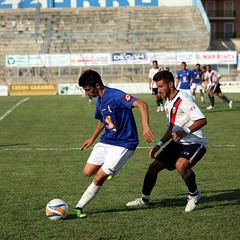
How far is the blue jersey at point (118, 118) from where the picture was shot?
7293mm

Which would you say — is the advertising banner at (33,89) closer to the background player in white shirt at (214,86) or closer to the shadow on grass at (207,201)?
the background player in white shirt at (214,86)

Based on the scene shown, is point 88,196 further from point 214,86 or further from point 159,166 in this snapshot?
point 214,86

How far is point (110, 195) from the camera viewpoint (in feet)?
28.5

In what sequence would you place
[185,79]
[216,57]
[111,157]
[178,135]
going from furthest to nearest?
[216,57] → [185,79] → [178,135] → [111,157]

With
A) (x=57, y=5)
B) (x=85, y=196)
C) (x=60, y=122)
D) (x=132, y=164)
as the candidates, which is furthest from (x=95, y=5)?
Answer: (x=85, y=196)

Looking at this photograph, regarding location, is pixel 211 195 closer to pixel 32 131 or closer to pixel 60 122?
pixel 32 131

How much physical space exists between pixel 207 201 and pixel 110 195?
1337mm

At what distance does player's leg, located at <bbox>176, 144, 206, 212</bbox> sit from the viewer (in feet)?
25.0

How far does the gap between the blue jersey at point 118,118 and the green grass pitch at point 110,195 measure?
0.89 meters

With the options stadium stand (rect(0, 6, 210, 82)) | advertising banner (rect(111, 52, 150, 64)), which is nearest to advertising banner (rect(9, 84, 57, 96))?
stadium stand (rect(0, 6, 210, 82))

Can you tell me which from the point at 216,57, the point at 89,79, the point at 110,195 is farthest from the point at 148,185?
the point at 216,57

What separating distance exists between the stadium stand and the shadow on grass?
41.2 metres

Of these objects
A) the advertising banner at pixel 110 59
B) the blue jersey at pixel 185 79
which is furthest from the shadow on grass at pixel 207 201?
the advertising banner at pixel 110 59

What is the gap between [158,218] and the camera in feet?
23.9
